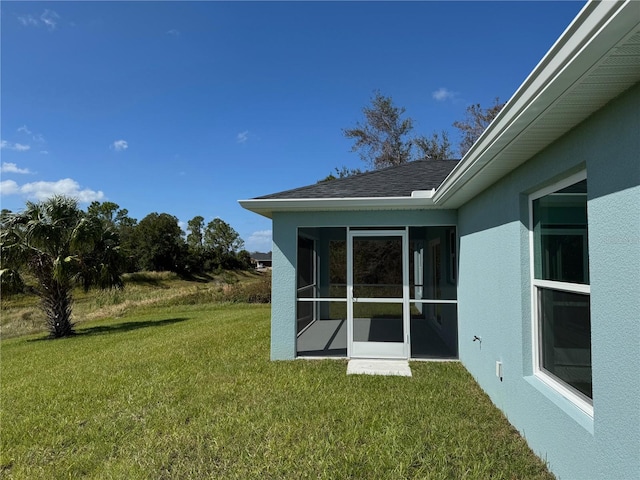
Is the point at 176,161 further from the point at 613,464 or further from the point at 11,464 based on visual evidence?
the point at 613,464

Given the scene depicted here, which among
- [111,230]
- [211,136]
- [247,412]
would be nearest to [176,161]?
[211,136]

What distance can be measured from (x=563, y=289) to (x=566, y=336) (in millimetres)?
421

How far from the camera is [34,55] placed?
30.7 ft

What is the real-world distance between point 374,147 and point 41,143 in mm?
20107

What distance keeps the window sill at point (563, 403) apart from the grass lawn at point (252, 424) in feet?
2.04

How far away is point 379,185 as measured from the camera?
7.26 metres

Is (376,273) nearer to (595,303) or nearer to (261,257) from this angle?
(595,303)

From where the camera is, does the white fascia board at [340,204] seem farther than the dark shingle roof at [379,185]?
No

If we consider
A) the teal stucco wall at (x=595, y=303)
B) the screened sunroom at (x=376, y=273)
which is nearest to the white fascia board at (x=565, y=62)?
the teal stucco wall at (x=595, y=303)

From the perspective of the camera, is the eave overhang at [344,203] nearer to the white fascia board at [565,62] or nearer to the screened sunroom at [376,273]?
the screened sunroom at [376,273]

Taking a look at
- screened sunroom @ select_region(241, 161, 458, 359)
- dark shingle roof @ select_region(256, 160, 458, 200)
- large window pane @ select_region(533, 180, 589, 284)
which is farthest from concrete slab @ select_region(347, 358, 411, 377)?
large window pane @ select_region(533, 180, 589, 284)

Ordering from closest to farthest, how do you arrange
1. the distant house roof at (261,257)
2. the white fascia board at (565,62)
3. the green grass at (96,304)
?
the white fascia board at (565,62) < the green grass at (96,304) < the distant house roof at (261,257)

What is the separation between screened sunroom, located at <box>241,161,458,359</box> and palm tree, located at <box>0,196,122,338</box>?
893cm

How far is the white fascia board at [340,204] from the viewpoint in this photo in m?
6.21
